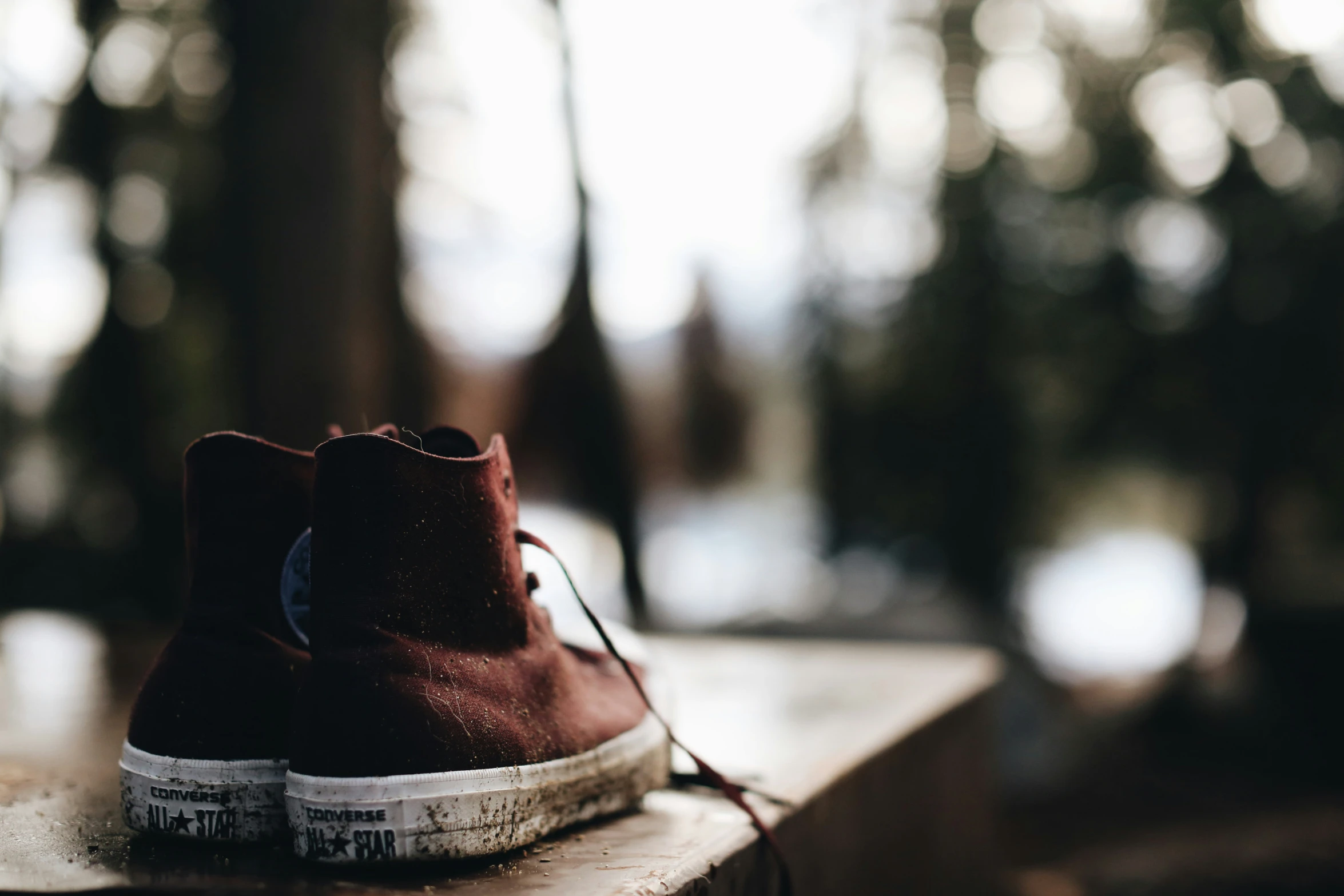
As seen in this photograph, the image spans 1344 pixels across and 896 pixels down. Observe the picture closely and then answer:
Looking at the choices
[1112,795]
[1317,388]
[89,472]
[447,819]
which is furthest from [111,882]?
[89,472]

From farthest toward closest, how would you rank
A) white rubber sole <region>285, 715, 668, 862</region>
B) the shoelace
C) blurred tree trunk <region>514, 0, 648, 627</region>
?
blurred tree trunk <region>514, 0, 648, 627</region>
the shoelace
white rubber sole <region>285, 715, 668, 862</region>

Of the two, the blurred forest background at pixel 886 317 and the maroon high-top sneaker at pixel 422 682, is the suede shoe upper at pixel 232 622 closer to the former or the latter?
the maroon high-top sneaker at pixel 422 682

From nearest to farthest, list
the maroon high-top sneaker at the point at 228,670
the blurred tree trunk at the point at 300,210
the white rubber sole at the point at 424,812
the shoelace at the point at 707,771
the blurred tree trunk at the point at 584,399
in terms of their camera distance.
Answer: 1. the white rubber sole at the point at 424,812
2. the maroon high-top sneaker at the point at 228,670
3. the shoelace at the point at 707,771
4. the blurred tree trunk at the point at 300,210
5. the blurred tree trunk at the point at 584,399

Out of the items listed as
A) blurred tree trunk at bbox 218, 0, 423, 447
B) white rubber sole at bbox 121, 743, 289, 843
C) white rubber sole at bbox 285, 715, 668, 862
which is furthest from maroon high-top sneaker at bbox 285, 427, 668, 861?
blurred tree trunk at bbox 218, 0, 423, 447

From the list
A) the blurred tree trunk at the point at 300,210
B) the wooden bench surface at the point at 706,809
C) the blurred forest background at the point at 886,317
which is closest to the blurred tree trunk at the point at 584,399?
the blurred forest background at the point at 886,317

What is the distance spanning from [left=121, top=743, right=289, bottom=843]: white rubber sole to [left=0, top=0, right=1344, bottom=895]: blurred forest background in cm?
338

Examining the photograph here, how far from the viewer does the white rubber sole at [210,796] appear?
98cm

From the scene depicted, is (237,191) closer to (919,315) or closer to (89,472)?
(919,315)

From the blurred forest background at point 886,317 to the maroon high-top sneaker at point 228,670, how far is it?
10.6 ft

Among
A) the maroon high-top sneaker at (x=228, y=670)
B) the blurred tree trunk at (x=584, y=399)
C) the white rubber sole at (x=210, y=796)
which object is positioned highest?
the maroon high-top sneaker at (x=228, y=670)

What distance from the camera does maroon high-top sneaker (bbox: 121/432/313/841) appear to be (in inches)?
38.6

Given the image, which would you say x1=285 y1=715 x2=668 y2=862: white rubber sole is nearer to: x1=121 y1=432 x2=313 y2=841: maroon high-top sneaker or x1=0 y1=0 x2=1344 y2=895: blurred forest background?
x1=121 y1=432 x2=313 y2=841: maroon high-top sneaker

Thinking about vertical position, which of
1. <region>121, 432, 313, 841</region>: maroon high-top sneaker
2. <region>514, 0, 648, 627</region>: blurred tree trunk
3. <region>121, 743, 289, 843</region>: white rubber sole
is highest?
<region>121, 432, 313, 841</region>: maroon high-top sneaker

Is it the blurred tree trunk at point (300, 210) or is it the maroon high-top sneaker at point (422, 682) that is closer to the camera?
the maroon high-top sneaker at point (422, 682)
